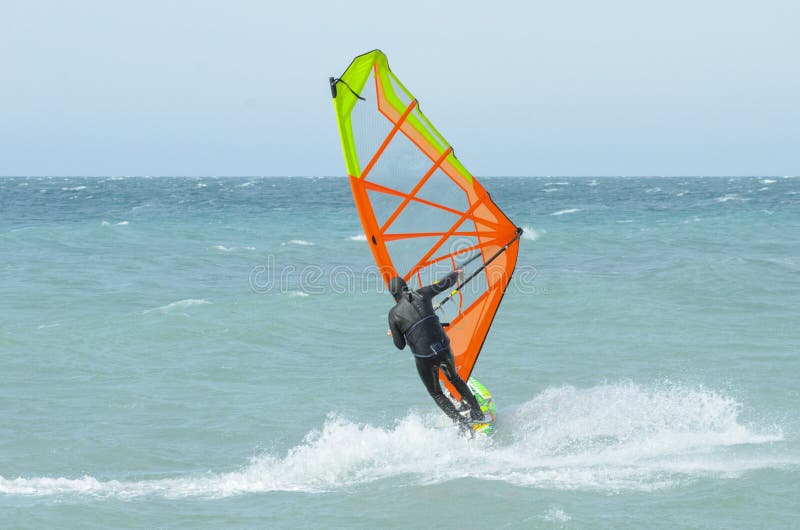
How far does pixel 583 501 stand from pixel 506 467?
93cm

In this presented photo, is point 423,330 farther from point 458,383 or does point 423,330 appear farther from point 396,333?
point 458,383

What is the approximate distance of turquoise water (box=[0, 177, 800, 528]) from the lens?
237 inches

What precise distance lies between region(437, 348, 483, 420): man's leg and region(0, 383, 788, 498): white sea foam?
226mm

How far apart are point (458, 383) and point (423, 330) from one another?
0.58m

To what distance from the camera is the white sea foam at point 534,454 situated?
641 centimetres

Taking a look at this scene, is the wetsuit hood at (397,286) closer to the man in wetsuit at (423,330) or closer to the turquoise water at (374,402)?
the man in wetsuit at (423,330)

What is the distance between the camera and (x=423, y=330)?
688 centimetres

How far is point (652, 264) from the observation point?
18.7 metres

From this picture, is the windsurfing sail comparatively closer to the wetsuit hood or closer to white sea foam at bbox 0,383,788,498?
the wetsuit hood

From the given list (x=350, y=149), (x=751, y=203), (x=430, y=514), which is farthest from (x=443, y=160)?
(x=751, y=203)

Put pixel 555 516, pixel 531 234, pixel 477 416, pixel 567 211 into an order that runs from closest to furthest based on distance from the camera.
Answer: pixel 555 516
pixel 477 416
pixel 531 234
pixel 567 211

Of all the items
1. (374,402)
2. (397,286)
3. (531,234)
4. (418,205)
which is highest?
(418,205)

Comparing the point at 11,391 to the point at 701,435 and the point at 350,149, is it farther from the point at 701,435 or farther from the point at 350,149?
the point at 701,435

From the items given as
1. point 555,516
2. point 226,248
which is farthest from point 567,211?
point 555,516
